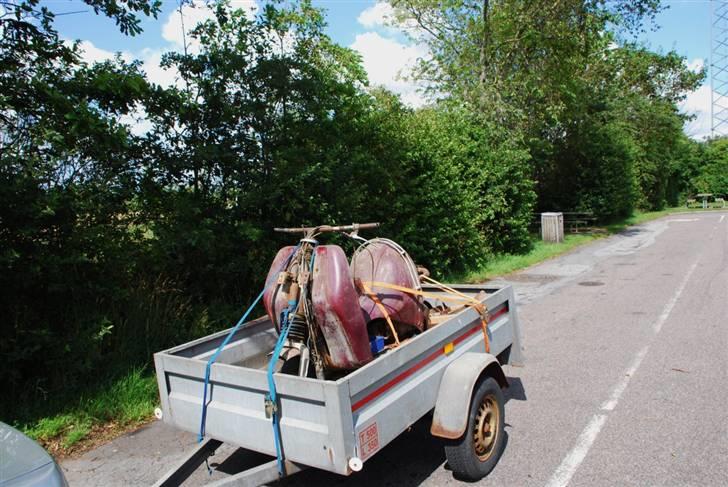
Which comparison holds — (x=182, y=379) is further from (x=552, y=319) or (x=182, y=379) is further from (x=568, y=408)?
(x=552, y=319)

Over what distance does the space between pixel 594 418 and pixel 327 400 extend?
2.95 m

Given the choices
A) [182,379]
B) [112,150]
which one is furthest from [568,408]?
[112,150]

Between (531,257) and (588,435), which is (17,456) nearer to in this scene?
(588,435)

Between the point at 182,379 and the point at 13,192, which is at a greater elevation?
the point at 13,192

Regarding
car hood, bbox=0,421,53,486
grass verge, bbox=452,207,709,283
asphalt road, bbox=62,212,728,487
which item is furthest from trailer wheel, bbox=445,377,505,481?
grass verge, bbox=452,207,709,283

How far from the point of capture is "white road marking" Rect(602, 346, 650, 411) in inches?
197

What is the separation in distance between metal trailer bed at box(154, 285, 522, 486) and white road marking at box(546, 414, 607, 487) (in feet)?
2.30

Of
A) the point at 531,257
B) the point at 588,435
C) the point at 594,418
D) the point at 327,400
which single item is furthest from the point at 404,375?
the point at 531,257

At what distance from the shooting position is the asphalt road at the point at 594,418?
3.89 meters

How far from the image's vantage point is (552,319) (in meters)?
8.49

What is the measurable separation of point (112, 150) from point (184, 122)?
A: 127 centimetres

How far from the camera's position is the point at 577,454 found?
4109 millimetres

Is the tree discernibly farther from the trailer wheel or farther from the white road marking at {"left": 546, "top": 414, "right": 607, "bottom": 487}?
the white road marking at {"left": 546, "top": 414, "right": 607, "bottom": 487}

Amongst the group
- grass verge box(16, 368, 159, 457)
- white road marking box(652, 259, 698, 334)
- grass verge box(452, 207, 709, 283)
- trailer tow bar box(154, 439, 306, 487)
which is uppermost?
trailer tow bar box(154, 439, 306, 487)
